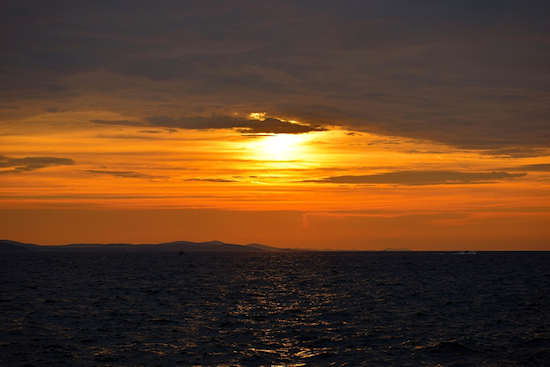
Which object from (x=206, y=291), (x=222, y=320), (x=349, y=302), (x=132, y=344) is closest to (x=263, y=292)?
(x=206, y=291)

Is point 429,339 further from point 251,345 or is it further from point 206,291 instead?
point 206,291

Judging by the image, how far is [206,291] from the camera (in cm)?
8338

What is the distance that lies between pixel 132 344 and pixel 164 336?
3.57 meters

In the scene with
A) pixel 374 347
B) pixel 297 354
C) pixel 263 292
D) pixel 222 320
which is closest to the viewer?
pixel 297 354

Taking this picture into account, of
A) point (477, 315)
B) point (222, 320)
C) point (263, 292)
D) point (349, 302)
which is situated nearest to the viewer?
point (222, 320)

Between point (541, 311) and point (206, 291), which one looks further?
point (206, 291)

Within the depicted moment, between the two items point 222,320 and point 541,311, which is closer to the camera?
point 222,320

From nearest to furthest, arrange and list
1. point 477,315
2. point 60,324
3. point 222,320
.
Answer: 1. point 60,324
2. point 222,320
3. point 477,315

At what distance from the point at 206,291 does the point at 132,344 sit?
140 feet

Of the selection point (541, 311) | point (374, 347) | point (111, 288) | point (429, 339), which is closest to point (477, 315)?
point (541, 311)

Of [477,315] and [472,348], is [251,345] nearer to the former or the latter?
[472,348]

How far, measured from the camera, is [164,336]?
44.0 meters

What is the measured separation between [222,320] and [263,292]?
3067 cm

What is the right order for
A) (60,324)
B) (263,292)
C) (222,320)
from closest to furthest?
(60,324) → (222,320) → (263,292)
